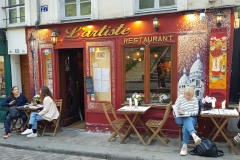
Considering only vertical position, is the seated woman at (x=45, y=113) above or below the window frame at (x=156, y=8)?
below

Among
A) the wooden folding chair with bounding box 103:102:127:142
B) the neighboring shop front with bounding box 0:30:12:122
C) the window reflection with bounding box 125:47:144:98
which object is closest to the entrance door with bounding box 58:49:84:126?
the wooden folding chair with bounding box 103:102:127:142

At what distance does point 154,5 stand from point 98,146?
383 centimetres

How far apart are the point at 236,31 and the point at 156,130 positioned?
474 centimetres

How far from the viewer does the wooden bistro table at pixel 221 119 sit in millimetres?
5781

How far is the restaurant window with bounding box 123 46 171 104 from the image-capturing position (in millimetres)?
7012

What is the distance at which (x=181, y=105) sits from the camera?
6.09 m

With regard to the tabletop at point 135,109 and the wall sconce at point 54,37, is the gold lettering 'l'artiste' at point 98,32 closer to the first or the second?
the wall sconce at point 54,37

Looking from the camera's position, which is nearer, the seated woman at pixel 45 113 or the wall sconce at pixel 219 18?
the wall sconce at pixel 219 18

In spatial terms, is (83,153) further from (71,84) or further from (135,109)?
(71,84)

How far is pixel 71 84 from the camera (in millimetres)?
9023

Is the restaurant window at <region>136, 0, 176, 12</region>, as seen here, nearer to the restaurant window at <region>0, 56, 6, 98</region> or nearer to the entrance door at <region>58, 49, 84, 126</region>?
the entrance door at <region>58, 49, 84, 126</region>

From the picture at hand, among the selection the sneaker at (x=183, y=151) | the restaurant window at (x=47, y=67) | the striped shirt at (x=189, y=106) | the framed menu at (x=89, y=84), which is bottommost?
the sneaker at (x=183, y=151)

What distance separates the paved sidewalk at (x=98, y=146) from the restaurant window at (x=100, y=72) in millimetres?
1107

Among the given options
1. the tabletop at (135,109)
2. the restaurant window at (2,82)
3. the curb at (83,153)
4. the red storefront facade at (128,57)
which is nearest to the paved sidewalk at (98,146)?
the curb at (83,153)
